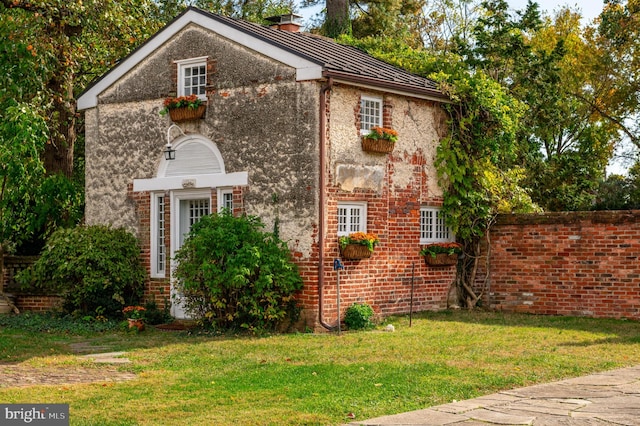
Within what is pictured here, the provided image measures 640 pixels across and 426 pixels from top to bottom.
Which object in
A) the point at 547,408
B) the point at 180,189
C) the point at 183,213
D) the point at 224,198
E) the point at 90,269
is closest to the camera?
the point at 547,408

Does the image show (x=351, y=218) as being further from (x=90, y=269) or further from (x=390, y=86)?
(x=90, y=269)

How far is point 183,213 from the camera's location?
17688 mm

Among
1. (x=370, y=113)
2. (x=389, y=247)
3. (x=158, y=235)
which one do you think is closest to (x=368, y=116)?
(x=370, y=113)

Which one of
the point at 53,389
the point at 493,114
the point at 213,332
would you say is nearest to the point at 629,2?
the point at 493,114

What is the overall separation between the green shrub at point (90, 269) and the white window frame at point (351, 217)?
4374 mm

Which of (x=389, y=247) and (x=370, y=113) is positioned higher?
(x=370, y=113)

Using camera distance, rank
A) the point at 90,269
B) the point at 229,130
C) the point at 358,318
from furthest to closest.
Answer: the point at 90,269, the point at 229,130, the point at 358,318

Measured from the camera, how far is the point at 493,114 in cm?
1838

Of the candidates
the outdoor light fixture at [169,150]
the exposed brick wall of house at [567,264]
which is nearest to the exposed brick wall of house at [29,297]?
the outdoor light fixture at [169,150]

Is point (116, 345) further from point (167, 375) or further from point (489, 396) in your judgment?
point (489, 396)

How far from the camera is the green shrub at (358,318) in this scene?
15.6 meters

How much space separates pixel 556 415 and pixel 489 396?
1.13 metres

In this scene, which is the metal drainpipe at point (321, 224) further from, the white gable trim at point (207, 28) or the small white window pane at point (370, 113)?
the small white window pane at point (370, 113)

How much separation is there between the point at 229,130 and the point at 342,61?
2.54 meters
